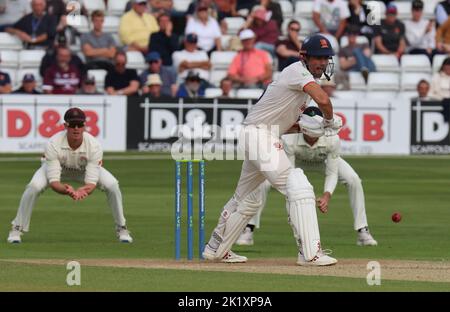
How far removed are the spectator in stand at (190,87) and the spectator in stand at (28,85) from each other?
8.80 ft

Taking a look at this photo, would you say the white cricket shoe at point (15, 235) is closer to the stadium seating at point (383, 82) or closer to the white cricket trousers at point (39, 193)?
the white cricket trousers at point (39, 193)

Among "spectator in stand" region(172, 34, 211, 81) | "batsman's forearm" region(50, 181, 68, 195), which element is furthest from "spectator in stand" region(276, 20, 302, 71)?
"batsman's forearm" region(50, 181, 68, 195)

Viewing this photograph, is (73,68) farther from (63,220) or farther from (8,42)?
(63,220)

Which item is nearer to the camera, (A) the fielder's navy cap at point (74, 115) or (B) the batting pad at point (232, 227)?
(B) the batting pad at point (232, 227)

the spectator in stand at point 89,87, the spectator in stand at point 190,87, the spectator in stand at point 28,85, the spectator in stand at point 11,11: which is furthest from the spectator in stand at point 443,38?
the spectator in stand at point 28,85

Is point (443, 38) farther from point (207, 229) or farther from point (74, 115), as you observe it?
point (74, 115)

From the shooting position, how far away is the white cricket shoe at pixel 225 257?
11.8 metres

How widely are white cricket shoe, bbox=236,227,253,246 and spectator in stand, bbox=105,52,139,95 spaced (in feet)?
38.4

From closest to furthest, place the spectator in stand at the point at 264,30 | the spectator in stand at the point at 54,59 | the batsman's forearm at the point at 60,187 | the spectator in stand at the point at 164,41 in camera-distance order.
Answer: the batsman's forearm at the point at 60,187 → the spectator in stand at the point at 54,59 → the spectator in stand at the point at 164,41 → the spectator in stand at the point at 264,30

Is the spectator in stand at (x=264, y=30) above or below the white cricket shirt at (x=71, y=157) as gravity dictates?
above

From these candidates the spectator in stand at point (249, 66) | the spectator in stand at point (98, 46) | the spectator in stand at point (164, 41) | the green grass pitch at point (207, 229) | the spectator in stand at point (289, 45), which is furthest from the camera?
the spectator in stand at point (289, 45)

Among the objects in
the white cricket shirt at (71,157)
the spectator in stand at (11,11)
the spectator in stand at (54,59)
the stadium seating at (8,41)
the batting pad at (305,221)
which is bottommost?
the batting pad at (305,221)

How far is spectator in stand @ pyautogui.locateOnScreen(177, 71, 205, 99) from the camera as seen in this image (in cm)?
2533
